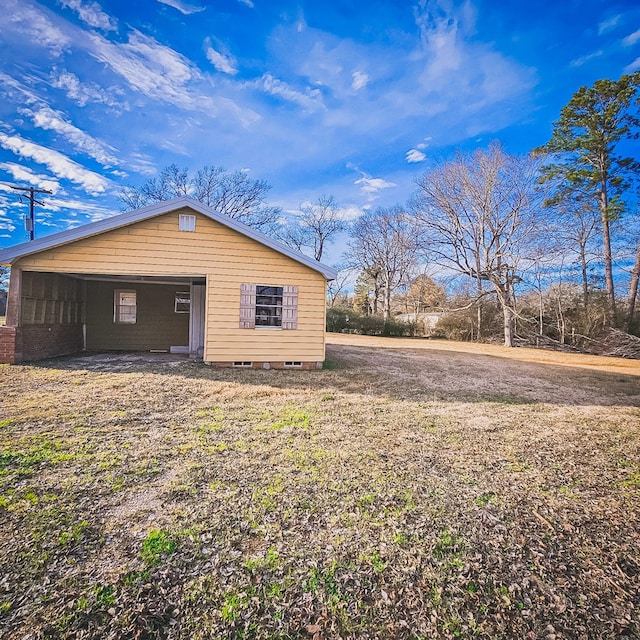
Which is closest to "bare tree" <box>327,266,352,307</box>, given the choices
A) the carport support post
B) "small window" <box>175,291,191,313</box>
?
"small window" <box>175,291,191,313</box>

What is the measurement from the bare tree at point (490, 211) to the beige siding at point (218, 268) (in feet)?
50.2

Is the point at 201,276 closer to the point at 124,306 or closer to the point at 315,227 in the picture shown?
the point at 124,306

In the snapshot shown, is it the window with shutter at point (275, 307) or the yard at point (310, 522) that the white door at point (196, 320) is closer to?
the window with shutter at point (275, 307)

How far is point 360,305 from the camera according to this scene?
33.7m

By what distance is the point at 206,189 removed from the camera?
28.6 meters

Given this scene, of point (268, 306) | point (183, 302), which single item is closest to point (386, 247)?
point (183, 302)

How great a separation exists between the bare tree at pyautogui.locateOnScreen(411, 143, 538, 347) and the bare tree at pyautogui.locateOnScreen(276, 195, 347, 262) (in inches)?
555

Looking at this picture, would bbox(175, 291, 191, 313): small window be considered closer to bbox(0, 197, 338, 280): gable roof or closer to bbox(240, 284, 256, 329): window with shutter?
bbox(0, 197, 338, 280): gable roof

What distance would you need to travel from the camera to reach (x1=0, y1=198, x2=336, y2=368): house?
7.81 m

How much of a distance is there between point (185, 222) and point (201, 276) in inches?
54.5

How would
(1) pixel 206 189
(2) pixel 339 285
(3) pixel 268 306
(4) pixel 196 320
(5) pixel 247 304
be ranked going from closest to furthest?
(5) pixel 247 304 → (3) pixel 268 306 → (4) pixel 196 320 → (1) pixel 206 189 → (2) pixel 339 285

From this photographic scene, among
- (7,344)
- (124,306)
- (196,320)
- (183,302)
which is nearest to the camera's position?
(7,344)

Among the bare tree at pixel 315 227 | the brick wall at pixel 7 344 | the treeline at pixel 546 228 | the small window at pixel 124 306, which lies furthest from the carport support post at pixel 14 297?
the bare tree at pixel 315 227

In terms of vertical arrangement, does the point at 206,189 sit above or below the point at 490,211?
above
